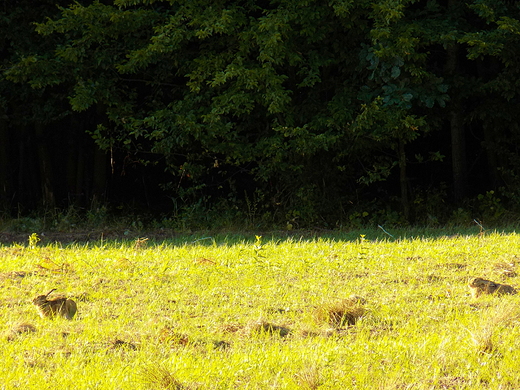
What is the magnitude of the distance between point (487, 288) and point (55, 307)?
136 inches

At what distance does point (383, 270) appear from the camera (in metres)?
6.62

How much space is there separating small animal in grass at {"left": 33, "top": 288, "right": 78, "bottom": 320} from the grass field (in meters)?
0.07

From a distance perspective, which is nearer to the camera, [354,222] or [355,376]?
[355,376]

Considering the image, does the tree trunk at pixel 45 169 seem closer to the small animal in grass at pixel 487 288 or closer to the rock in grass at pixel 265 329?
the rock in grass at pixel 265 329

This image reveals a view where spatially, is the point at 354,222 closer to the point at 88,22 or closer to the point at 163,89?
the point at 163,89

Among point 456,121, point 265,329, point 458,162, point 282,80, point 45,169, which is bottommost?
point 265,329

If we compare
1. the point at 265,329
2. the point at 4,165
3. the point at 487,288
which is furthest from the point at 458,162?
the point at 4,165

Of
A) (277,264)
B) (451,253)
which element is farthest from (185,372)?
(451,253)

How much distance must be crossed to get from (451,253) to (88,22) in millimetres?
6555

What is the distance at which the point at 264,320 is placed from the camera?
16.1ft

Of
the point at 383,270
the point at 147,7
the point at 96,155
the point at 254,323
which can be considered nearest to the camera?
the point at 254,323

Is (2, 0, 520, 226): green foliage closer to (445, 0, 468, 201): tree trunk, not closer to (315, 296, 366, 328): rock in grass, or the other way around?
(445, 0, 468, 201): tree trunk

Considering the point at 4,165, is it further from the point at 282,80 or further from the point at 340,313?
the point at 340,313

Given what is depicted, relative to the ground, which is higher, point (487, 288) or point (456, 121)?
point (456, 121)
